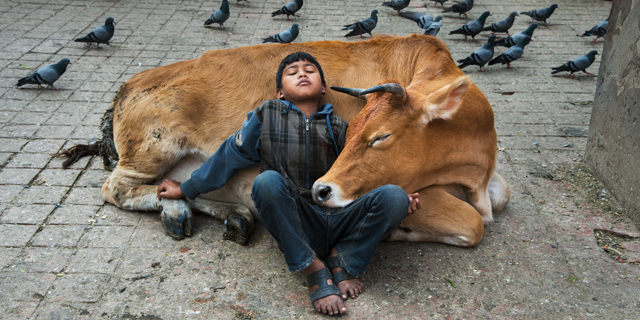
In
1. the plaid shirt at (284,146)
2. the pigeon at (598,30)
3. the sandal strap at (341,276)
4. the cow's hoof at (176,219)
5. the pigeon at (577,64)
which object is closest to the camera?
the sandal strap at (341,276)

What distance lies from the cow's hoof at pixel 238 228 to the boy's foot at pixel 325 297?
0.75 m

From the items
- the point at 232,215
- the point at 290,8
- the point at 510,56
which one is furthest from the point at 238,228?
the point at 290,8

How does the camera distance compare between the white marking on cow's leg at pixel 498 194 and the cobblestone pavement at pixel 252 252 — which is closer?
the cobblestone pavement at pixel 252 252

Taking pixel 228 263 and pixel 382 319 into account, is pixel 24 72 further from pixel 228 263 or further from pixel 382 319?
pixel 382 319

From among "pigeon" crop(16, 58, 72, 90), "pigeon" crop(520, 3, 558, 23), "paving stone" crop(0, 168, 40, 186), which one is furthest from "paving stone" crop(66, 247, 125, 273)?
"pigeon" crop(520, 3, 558, 23)

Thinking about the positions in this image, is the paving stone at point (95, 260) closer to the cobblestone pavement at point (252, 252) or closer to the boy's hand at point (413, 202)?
the cobblestone pavement at point (252, 252)

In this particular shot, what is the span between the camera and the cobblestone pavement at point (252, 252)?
10.2ft

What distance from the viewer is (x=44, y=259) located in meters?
3.52

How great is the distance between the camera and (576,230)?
4.02 metres

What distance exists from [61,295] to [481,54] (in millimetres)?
6527

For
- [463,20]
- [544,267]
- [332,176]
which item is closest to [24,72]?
[332,176]

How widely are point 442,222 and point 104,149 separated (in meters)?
3.14

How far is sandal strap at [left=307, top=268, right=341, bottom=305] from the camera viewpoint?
10.0 feet

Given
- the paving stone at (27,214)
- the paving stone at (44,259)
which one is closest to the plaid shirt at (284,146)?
the paving stone at (44,259)
